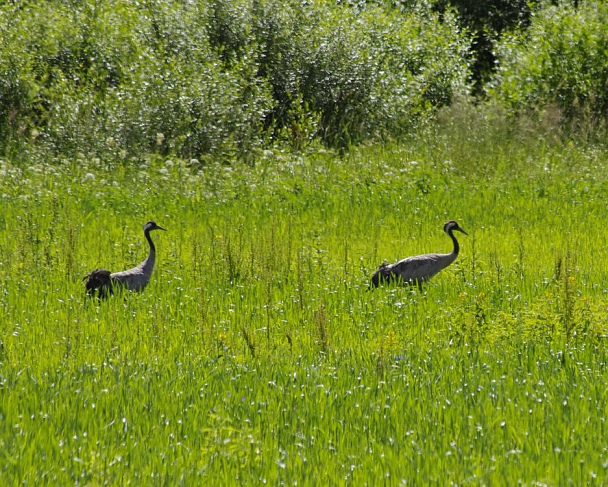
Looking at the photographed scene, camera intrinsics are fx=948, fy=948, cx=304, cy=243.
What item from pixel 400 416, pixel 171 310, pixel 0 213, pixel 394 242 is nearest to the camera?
pixel 400 416

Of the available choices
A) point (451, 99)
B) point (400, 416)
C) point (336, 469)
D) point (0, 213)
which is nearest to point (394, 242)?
point (0, 213)

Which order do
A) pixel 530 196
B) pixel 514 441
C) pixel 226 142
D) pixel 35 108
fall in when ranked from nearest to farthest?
pixel 514 441
pixel 530 196
pixel 226 142
pixel 35 108

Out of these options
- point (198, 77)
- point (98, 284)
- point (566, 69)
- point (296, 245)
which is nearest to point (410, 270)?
point (296, 245)

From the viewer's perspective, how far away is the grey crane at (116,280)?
10898mm

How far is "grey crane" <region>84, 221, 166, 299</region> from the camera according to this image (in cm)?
1090

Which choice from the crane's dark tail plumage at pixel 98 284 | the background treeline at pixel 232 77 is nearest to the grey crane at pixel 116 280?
the crane's dark tail plumage at pixel 98 284

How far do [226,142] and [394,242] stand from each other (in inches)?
280

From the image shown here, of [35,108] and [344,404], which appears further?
[35,108]

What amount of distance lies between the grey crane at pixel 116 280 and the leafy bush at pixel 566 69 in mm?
12880

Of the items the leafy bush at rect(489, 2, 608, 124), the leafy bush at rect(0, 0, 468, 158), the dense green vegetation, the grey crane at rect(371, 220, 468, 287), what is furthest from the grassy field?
the leafy bush at rect(489, 2, 608, 124)

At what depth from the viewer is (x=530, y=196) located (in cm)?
1695

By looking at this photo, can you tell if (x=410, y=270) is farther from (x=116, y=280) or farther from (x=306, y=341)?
(x=116, y=280)

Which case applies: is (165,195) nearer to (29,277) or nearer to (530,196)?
(29,277)

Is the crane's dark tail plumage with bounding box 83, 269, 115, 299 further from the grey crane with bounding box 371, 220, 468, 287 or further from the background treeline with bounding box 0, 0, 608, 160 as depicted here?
the background treeline with bounding box 0, 0, 608, 160
